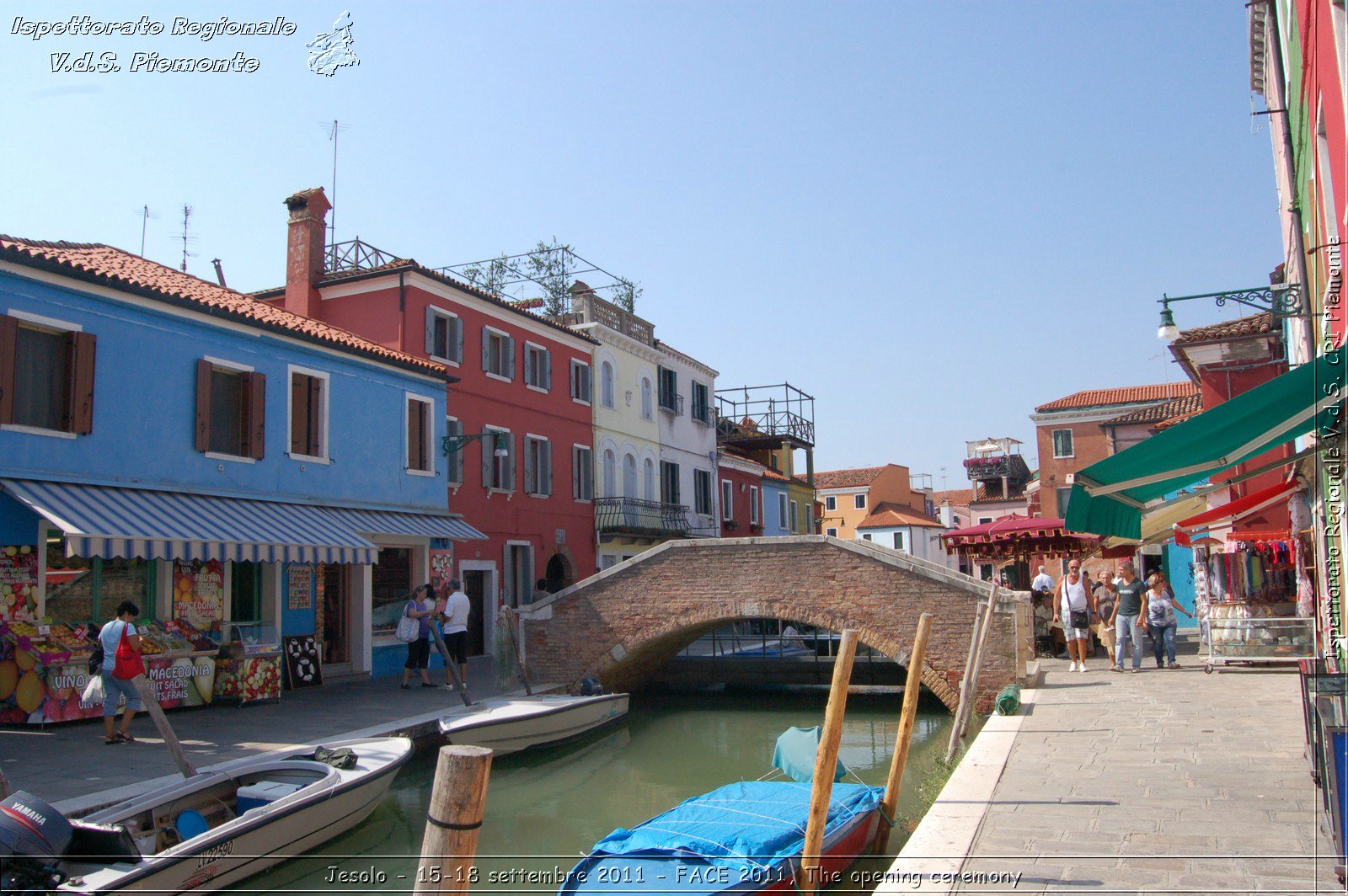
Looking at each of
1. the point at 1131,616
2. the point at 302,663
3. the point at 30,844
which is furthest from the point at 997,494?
the point at 30,844

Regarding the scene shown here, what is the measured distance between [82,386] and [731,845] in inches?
400

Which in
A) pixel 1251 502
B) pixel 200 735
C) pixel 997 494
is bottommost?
pixel 200 735

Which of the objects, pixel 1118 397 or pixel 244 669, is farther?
pixel 1118 397

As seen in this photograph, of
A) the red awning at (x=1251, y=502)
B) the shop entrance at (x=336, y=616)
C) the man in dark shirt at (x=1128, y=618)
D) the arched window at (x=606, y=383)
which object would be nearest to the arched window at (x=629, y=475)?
the arched window at (x=606, y=383)

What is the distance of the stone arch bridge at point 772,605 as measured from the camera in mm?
14719

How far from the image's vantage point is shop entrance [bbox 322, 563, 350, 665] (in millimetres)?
17094

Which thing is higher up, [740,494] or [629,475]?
[629,475]

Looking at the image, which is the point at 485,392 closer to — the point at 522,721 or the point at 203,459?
the point at 203,459

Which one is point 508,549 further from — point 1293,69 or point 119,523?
point 1293,69

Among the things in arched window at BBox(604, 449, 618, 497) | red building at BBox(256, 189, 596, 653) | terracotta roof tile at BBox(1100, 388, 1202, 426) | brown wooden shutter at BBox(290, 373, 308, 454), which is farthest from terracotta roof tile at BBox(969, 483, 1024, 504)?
brown wooden shutter at BBox(290, 373, 308, 454)

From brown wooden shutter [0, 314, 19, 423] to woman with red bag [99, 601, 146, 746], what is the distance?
279 centimetres

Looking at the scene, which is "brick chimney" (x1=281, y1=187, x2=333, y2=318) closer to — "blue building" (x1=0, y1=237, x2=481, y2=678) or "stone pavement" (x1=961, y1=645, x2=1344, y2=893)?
"blue building" (x1=0, y1=237, x2=481, y2=678)

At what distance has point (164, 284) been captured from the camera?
1431 cm

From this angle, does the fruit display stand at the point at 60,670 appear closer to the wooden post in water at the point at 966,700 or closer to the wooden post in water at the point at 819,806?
the wooden post in water at the point at 819,806
